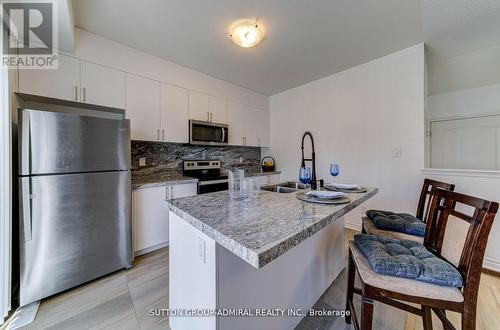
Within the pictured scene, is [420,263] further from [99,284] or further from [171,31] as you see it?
[171,31]

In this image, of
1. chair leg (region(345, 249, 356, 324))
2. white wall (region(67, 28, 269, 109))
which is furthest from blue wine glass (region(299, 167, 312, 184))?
white wall (region(67, 28, 269, 109))

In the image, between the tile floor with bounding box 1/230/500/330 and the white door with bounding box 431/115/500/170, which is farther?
the white door with bounding box 431/115/500/170

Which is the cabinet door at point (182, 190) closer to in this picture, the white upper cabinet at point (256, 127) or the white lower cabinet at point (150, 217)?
the white lower cabinet at point (150, 217)

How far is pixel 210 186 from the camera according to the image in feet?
9.27

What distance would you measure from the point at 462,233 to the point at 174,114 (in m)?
2.99

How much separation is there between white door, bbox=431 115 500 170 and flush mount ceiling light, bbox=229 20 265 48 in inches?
146

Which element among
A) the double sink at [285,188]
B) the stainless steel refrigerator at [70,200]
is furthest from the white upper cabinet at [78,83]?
the double sink at [285,188]

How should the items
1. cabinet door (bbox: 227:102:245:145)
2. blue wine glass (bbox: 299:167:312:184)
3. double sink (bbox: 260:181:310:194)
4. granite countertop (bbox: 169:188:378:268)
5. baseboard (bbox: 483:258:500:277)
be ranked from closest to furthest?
granite countertop (bbox: 169:188:378:268) < blue wine glass (bbox: 299:167:312:184) < double sink (bbox: 260:181:310:194) < baseboard (bbox: 483:258:500:277) < cabinet door (bbox: 227:102:245:145)

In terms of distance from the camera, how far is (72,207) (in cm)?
165

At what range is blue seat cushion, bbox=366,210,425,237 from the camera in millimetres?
1517

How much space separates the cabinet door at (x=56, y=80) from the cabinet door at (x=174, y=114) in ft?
2.93

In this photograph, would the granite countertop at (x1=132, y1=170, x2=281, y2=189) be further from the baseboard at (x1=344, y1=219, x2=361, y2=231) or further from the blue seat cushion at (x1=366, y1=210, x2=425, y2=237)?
the baseboard at (x1=344, y1=219, x2=361, y2=231)

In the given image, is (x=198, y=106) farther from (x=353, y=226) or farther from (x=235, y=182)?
(x=353, y=226)

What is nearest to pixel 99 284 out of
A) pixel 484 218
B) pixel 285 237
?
pixel 285 237
